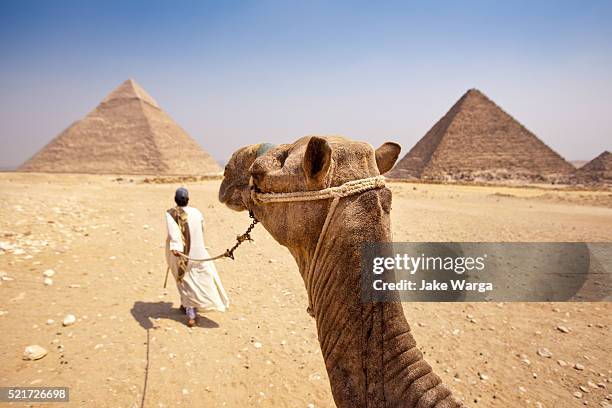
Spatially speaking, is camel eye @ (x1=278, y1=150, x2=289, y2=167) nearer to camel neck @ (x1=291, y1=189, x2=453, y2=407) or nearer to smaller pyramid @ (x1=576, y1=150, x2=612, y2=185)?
camel neck @ (x1=291, y1=189, x2=453, y2=407)

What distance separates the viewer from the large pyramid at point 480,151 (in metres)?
77.1

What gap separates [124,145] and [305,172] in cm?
10190

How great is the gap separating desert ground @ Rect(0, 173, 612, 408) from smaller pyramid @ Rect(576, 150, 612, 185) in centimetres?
7418

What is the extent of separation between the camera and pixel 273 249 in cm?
765

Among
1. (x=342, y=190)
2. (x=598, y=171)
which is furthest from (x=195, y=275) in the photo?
(x=598, y=171)

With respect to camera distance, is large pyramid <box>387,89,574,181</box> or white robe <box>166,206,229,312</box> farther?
large pyramid <box>387,89,574,181</box>

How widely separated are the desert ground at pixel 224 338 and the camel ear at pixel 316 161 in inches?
96.6

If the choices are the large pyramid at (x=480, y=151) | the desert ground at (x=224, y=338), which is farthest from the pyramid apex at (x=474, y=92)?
the desert ground at (x=224, y=338)

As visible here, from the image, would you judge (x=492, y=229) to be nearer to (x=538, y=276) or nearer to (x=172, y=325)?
(x=538, y=276)

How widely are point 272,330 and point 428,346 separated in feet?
6.01

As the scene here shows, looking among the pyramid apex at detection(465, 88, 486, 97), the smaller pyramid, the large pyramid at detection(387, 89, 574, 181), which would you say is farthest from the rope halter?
the pyramid apex at detection(465, 88, 486, 97)

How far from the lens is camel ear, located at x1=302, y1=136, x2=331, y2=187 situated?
117 centimetres

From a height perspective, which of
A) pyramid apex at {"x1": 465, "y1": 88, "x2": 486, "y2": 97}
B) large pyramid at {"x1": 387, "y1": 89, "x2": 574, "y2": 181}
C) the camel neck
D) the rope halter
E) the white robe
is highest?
pyramid apex at {"x1": 465, "y1": 88, "x2": 486, "y2": 97}

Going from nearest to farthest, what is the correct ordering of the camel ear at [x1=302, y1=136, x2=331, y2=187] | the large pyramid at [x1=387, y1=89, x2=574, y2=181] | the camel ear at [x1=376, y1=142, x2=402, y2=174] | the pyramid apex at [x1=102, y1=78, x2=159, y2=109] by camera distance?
1. the camel ear at [x1=302, y1=136, x2=331, y2=187]
2. the camel ear at [x1=376, y1=142, x2=402, y2=174]
3. the large pyramid at [x1=387, y1=89, x2=574, y2=181]
4. the pyramid apex at [x1=102, y1=78, x2=159, y2=109]
